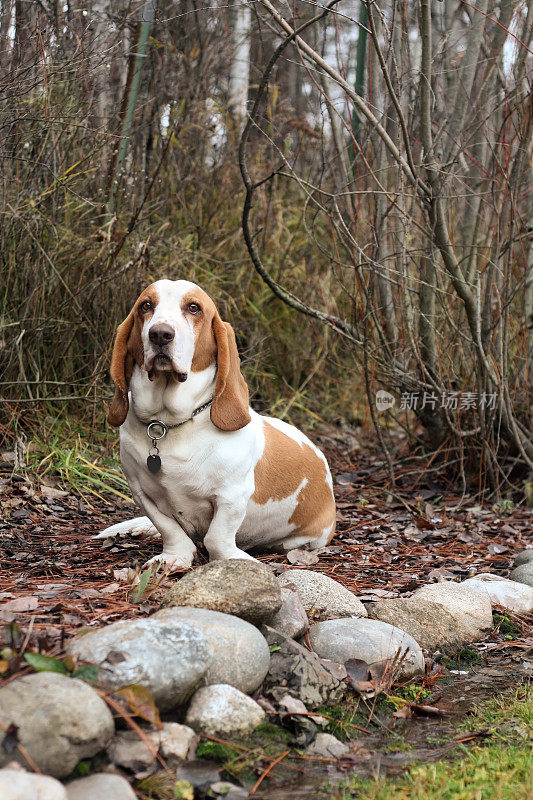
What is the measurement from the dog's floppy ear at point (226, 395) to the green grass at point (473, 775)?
1.41m

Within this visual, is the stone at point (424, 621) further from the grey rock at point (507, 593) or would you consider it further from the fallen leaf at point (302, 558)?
the fallen leaf at point (302, 558)

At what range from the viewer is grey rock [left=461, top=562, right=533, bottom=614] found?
149 inches

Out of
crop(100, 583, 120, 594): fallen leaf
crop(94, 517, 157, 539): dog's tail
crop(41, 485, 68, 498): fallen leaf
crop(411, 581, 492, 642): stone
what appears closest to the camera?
crop(100, 583, 120, 594): fallen leaf

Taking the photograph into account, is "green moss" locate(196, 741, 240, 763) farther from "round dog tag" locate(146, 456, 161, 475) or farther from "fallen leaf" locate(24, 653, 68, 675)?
"round dog tag" locate(146, 456, 161, 475)

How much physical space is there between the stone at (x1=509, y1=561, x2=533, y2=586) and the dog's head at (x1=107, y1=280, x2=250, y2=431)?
1603mm

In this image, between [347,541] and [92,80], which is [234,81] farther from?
[347,541]

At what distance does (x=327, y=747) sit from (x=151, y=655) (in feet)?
1.96

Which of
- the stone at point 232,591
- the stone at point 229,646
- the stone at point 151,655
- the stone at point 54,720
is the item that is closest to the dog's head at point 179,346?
the stone at point 232,591

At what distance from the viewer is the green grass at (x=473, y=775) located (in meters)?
2.18

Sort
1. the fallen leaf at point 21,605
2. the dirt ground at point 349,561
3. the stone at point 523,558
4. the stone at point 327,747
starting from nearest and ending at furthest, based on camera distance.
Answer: the stone at point 327,747
the dirt ground at point 349,561
the fallen leaf at point 21,605
the stone at point 523,558

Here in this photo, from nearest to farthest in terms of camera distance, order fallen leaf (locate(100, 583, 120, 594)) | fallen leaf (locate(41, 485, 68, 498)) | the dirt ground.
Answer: the dirt ground → fallen leaf (locate(100, 583, 120, 594)) → fallen leaf (locate(41, 485, 68, 498))

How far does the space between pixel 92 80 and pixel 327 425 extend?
3.44 meters

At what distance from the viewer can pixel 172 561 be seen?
348 centimetres

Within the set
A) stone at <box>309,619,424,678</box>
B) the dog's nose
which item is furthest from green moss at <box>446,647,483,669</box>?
the dog's nose
